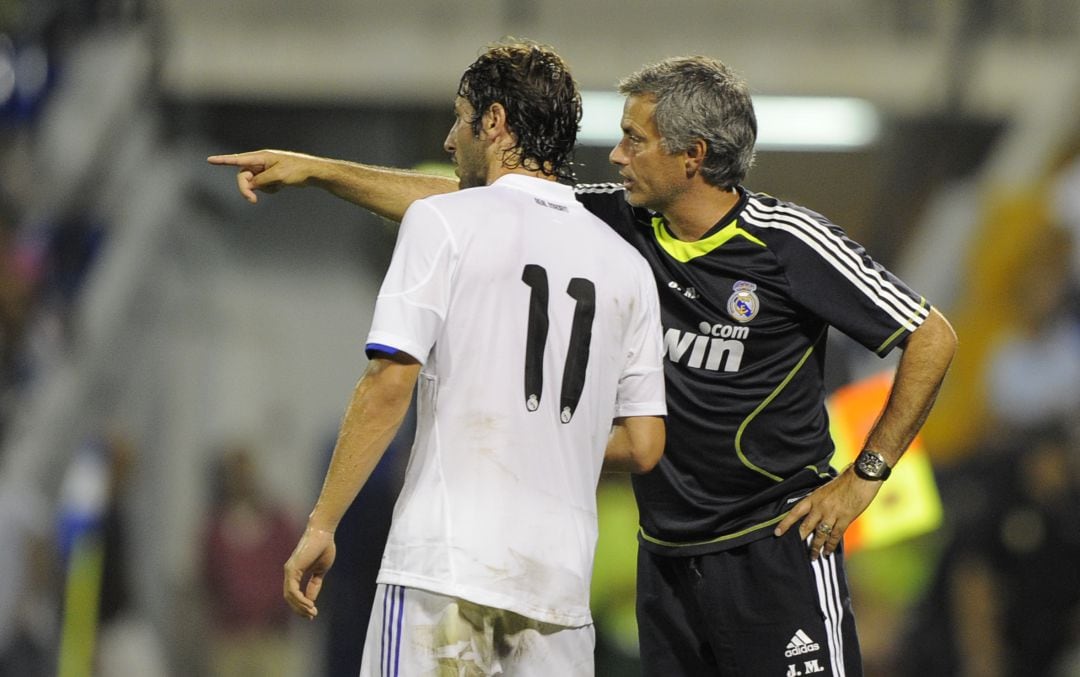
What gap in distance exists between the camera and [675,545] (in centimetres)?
311

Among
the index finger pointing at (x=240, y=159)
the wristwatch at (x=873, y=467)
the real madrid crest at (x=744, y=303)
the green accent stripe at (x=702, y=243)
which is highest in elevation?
the index finger pointing at (x=240, y=159)

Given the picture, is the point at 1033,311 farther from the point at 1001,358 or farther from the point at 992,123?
the point at 992,123

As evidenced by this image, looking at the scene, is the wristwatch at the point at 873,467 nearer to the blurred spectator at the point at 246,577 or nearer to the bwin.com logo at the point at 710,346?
the bwin.com logo at the point at 710,346

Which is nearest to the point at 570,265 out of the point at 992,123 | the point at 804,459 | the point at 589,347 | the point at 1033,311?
the point at 589,347

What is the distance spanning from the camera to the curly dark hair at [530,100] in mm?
2697

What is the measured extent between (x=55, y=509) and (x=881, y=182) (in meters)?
5.61

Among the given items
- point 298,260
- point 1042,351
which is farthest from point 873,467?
point 298,260

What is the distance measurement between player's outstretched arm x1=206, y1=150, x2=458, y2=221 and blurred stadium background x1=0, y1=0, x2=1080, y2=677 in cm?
540

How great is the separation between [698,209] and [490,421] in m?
0.79

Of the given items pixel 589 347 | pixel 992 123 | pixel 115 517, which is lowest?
pixel 115 517

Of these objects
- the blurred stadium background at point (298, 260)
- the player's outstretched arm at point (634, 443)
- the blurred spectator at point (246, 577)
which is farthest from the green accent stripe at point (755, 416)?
the blurred spectator at point (246, 577)

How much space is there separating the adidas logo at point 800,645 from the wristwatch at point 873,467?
1.19 feet

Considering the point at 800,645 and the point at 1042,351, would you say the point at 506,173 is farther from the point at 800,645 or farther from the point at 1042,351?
the point at 1042,351

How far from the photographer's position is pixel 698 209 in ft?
9.91
